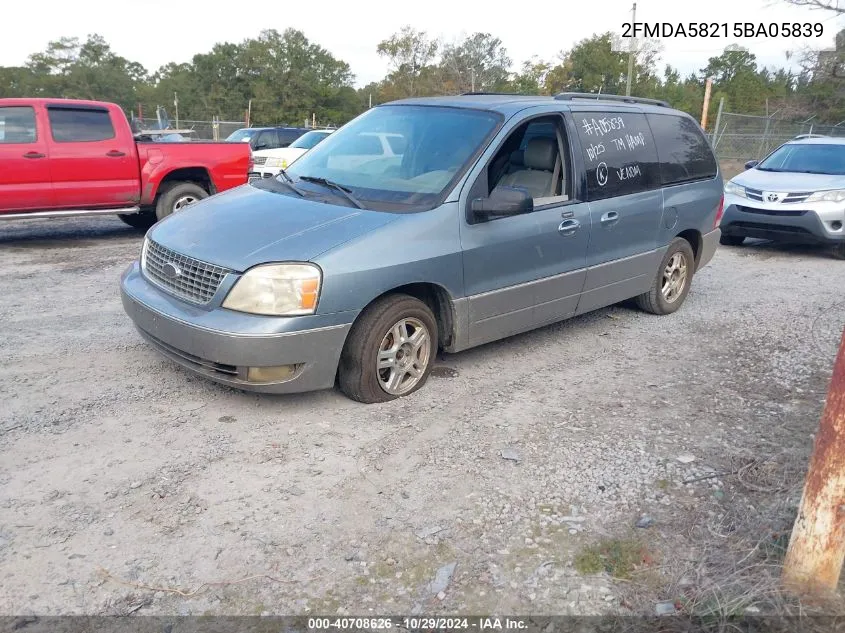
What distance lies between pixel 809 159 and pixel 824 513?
939cm

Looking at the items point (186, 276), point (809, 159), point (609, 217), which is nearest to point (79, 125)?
point (186, 276)

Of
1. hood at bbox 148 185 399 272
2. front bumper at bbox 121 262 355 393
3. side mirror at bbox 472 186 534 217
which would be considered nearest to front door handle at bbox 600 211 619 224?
side mirror at bbox 472 186 534 217

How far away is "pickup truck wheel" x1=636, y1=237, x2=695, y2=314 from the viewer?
641cm

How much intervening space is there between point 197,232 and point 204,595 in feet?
7.71

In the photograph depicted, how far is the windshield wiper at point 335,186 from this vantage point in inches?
177

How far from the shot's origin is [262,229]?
4160mm

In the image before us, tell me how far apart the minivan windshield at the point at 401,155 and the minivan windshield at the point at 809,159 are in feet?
24.2

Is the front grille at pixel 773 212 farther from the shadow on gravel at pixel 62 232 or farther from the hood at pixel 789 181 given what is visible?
the shadow on gravel at pixel 62 232

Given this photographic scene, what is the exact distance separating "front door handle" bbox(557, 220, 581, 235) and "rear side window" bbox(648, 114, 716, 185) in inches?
55.0

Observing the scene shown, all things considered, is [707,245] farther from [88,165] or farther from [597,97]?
[88,165]

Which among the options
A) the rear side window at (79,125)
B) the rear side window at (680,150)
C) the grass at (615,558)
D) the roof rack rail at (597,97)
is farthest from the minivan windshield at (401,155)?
the rear side window at (79,125)

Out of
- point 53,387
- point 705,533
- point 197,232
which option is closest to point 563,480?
point 705,533

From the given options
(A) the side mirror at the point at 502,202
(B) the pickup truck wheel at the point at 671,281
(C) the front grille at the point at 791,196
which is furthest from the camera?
(C) the front grille at the point at 791,196

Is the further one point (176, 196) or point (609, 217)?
point (176, 196)
